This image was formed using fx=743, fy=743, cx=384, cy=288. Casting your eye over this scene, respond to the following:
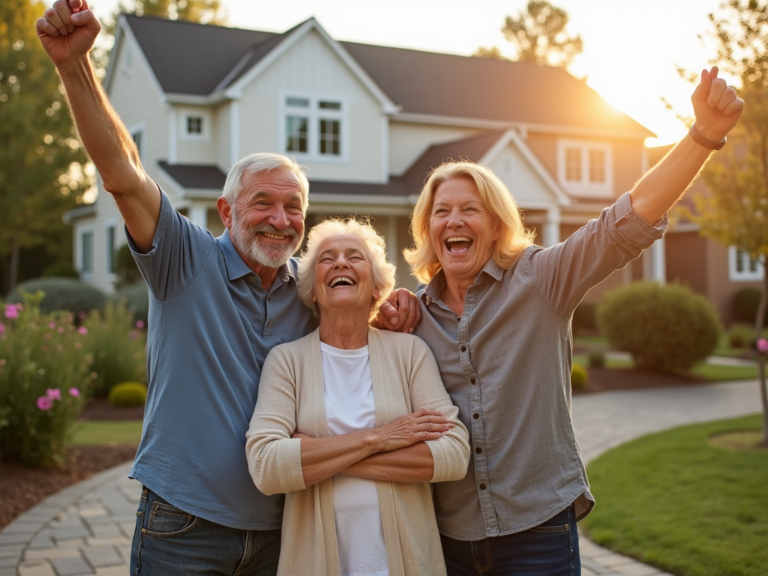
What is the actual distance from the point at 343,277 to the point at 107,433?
7.18m

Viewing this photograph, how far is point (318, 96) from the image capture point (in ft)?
61.5

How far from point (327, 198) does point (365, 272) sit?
15028 millimetres

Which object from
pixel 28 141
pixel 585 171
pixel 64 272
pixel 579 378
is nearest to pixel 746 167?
pixel 579 378

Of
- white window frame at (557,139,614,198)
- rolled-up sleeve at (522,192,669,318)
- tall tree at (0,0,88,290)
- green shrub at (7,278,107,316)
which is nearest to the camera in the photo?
rolled-up sleeve at (522,192,669,318)

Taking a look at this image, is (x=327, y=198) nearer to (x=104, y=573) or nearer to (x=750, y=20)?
(x=750, y=20)

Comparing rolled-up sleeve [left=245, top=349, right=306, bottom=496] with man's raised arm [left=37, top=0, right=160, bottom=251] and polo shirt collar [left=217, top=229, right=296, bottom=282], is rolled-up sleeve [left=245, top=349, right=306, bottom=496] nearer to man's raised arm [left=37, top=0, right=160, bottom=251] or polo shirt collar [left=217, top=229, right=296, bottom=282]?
polo shirt collar [left=217, top=229, right=296, bottom=282]

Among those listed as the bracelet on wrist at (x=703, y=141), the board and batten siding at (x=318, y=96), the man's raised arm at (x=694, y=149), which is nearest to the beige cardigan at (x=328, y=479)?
the man's raised arm at (x=694, y=149)

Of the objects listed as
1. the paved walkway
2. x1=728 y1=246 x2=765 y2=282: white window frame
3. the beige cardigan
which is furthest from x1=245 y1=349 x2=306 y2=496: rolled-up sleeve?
x1=728 y1=246 x2=765 y2=282: white window frame

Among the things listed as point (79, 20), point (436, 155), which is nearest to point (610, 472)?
point (79, 20)

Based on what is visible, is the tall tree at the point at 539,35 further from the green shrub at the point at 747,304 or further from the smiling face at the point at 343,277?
the smiling face at the point at 343,277

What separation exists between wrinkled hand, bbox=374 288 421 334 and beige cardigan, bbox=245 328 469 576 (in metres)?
0.19

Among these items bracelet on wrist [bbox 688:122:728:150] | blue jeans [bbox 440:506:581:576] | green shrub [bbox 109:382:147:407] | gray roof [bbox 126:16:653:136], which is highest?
gray roof [bbox 126:16:653:136]

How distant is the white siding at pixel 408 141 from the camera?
2058 centimetres

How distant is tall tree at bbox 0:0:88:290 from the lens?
27.2 metres
